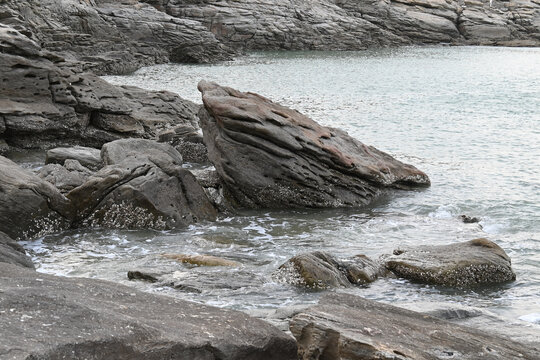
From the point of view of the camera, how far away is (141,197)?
639 inches

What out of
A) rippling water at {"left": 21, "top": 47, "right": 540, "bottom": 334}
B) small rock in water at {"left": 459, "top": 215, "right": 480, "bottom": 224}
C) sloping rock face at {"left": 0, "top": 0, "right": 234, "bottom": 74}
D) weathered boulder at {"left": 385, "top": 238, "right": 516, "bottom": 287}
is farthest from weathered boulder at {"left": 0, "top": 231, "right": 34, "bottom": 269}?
sloping rock face at {"left": 0, "top": 0, "right": 234, "bottom": 74}

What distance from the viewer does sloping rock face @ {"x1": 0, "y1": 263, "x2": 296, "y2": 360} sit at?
17.1 feet

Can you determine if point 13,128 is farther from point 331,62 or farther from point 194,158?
point 331,62

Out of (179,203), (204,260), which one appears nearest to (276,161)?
(179,203)

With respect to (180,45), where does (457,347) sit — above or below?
above

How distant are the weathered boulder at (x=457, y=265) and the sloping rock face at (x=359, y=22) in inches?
2565

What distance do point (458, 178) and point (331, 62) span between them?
46553 millimetres

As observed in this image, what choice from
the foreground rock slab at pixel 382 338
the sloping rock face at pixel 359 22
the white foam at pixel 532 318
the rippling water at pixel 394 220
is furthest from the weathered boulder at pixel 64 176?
the sloping rock face at pixel 359 22

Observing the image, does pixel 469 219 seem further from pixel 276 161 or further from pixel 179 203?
pixel 179 203

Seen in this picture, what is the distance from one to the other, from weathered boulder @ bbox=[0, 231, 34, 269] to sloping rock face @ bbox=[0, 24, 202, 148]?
11606mm

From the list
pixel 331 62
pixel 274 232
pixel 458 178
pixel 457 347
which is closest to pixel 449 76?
pixel 331 62

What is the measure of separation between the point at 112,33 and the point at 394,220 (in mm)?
47389

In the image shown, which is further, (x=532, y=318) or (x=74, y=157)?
(x=74, y=157)

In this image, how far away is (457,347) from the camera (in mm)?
7004
